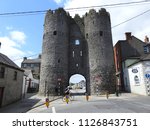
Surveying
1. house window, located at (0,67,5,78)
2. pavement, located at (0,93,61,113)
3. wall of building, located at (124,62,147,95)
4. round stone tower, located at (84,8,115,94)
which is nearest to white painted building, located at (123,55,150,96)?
wall of building, located at (124,62,147,95)

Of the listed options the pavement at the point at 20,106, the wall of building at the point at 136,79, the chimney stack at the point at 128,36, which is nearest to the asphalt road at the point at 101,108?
the pavement at the point at 20,106

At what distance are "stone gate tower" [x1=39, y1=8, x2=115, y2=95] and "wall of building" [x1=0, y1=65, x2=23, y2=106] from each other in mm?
9056

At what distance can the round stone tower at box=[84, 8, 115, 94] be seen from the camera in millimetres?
27266

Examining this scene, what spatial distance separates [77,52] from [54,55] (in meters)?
5.52

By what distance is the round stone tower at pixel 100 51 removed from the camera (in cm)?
2727

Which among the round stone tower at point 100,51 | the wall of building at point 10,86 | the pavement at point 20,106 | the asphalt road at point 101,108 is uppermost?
the round stone tower at point 100,51

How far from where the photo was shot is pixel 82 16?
33500 millimetres

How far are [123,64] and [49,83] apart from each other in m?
15.1

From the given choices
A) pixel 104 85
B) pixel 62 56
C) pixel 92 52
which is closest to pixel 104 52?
pixel 92 52

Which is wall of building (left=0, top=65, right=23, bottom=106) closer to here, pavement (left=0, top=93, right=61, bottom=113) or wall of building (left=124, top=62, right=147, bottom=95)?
pavement (left=0, top=93, right=61, bottom=113)

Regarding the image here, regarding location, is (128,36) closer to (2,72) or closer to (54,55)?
(54,55)

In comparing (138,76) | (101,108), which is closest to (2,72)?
(101,108)

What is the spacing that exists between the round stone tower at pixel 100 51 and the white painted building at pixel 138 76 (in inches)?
112

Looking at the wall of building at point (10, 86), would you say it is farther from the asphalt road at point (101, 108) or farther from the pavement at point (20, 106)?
the asphalt road at point (101, 108)
